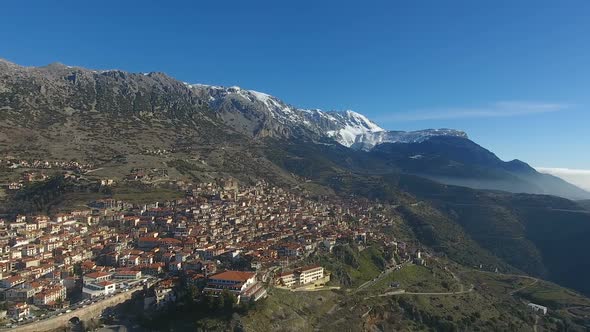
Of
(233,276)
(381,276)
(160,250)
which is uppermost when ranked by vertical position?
(160,250)

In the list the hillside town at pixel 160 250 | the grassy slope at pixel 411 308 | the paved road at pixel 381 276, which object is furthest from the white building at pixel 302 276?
the paved road at pixel 381 276

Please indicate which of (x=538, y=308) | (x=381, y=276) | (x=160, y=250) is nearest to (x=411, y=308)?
(x=381, y=276)

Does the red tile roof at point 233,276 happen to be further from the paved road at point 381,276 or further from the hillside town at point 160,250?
the paved road at point 381,276

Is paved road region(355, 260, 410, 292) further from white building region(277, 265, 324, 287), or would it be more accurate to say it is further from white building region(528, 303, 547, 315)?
white building region(528, 303, 547, 315)

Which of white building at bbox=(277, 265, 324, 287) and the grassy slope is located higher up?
white building at bbox=(277, 265, 324, 287)

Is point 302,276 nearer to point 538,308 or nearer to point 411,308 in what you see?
point 411,308

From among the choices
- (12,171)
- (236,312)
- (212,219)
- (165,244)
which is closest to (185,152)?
(12,171)

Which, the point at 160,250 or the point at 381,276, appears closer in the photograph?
the point at 160,250

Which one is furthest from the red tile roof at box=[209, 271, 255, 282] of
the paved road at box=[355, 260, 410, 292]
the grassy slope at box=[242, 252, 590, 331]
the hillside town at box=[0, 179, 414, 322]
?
the paved road at box=[355, 260, 410, 292]
